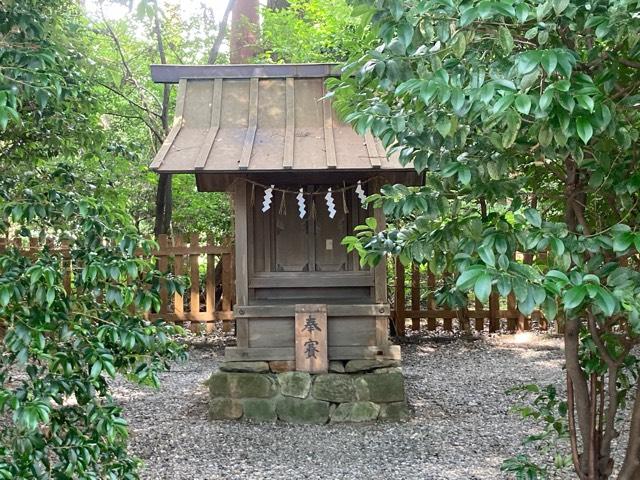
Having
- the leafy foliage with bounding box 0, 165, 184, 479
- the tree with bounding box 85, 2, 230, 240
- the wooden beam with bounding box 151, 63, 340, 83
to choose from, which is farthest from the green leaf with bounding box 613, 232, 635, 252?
the tree with bounding box 85, 2, 230, 240

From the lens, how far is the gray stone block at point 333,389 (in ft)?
17.5

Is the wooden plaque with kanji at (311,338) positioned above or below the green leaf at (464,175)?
below

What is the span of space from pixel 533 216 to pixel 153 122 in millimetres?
9183

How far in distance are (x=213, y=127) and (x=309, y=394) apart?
8.07 feet

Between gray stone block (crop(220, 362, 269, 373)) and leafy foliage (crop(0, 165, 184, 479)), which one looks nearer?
leafy foliage (crop(0, 165, 184, 479))

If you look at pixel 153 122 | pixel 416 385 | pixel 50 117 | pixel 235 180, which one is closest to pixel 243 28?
pixel 153 122

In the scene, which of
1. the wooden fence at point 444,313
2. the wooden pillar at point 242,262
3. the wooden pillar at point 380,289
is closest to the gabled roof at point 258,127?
the wooden pillar at point 242,262

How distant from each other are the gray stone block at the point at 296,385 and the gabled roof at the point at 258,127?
178cm

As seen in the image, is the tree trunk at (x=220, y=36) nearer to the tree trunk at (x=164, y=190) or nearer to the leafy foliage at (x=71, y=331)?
the tree trunk at (x=164, y=190)

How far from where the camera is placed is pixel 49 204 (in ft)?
8.05

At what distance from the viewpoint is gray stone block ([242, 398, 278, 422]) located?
17.5 ft

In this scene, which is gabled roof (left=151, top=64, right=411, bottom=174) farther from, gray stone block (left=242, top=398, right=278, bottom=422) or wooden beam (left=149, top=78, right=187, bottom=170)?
gray stone block (left=242, top=398, right=278, bottom=422)

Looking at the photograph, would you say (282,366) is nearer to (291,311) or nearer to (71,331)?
(291,311)

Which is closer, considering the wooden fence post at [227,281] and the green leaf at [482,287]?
the green leaf at [482,287]
